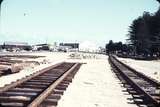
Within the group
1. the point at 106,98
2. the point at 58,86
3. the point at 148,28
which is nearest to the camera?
the point at 106,98

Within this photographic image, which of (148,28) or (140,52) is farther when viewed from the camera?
(140,52)

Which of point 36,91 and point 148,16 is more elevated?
point 148,16

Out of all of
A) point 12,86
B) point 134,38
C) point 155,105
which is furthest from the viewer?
point 134,38

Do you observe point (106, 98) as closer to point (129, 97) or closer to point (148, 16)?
point (129, 97)

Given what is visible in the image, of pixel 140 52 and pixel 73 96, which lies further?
pixel 140 52

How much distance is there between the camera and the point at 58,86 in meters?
15.1

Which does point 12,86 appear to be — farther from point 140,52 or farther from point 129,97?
point 140,52

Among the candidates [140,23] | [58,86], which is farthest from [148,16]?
[58,86]

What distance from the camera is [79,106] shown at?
10789mm

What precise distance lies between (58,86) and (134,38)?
117 meters

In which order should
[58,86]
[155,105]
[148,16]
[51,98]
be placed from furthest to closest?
1. [148,16]
2. [58,86]
3. [51,98]
4. [155,105]

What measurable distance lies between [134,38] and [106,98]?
118992mm

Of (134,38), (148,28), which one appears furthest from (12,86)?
(134,38)

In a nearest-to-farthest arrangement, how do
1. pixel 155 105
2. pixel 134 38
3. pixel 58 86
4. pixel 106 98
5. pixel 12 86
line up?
pixel 155 105, pixel 106 98, pixel 12 86, pixel 58 86, pixel 134 38
